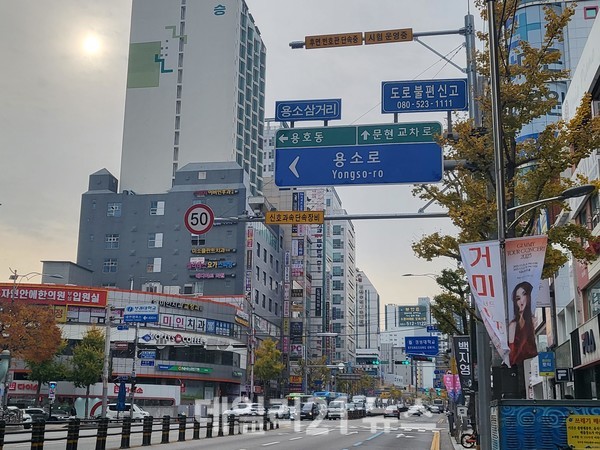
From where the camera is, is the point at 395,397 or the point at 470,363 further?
the point at 395,397

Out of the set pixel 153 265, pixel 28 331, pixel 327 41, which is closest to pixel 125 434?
pixel 327 41

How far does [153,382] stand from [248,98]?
188 feet

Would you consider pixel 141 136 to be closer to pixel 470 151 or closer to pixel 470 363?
pixel 470 363

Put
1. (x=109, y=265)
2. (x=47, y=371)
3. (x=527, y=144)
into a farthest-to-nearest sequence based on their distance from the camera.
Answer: (x=109, y=265)
(x=47, y=371)
(x=527, y=144)

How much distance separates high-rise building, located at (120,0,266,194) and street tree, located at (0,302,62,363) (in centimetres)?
5004

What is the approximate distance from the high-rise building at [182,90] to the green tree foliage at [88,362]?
152 ft

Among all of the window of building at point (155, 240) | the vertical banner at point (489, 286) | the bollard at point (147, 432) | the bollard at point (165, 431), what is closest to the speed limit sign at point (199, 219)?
the vertical banner at point (489, 286)

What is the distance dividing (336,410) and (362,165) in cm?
5161

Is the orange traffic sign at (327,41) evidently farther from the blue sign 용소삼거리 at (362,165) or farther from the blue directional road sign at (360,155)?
the blue sign 용소삼거리 at (362,165)

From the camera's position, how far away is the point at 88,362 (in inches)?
2371

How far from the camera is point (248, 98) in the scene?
374ft

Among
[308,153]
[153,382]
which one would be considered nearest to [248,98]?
[153,382]

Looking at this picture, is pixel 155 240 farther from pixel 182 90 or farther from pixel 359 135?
pixel 359 135

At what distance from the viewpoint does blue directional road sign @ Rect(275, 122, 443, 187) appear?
59.8ft
